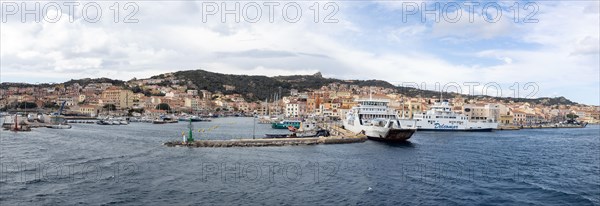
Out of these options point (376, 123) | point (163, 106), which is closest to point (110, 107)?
point (163, 106)

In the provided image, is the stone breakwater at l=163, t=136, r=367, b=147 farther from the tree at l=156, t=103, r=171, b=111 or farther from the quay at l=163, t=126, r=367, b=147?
the tree at l=156, t=103, r=171, b=111

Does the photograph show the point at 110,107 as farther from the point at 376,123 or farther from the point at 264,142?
the point at 264,142

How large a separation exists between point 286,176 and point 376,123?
2120cm

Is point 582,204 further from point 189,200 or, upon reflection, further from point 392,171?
point 189,200

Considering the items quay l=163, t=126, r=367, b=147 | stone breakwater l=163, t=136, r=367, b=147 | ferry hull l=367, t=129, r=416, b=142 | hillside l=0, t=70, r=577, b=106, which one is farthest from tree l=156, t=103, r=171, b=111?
stone breakwater l=163, t=136, r=367, b=147

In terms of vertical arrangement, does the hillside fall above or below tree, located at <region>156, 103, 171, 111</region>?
above

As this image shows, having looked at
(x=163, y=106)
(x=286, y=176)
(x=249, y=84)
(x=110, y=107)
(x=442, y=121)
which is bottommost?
(x=286, y=176)

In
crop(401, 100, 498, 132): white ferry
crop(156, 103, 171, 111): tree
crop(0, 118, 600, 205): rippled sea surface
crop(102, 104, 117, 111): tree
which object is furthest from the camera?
crop(156, 103, 171, 111): tree

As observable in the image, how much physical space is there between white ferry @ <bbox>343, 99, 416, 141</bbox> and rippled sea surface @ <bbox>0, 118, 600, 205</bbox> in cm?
617

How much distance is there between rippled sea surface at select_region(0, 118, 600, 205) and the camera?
1588 centimetres

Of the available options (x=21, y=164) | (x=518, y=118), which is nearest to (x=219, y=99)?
(x=518, y=118)

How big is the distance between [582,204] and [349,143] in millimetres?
19392

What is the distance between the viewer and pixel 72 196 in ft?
50.7

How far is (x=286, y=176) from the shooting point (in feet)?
65.0
